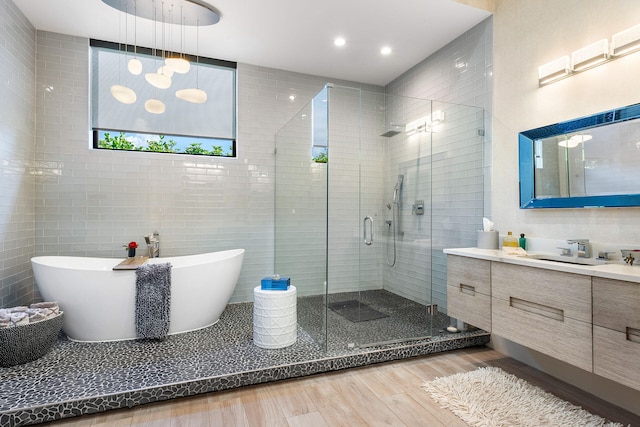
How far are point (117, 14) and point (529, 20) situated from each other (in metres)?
3.62

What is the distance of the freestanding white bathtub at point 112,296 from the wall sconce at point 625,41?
3311 mm

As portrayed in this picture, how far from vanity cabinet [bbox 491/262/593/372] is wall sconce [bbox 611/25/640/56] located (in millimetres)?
1429

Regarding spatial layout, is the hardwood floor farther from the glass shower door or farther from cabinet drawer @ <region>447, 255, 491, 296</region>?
cabinet drawer @ <region>447, 255, 491, 296</region>

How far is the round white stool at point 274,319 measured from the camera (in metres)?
2.62

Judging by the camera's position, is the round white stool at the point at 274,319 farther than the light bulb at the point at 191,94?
No

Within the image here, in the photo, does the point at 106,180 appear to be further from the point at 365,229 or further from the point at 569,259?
the point at 569,259

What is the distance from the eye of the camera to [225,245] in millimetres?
→ 3922

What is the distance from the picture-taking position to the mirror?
2.01 metres

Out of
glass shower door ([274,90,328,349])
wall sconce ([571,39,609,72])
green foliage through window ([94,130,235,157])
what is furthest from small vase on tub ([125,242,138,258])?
wall sconce ([571,39,609,72])

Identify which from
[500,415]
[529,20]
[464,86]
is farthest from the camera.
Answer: [464,86]

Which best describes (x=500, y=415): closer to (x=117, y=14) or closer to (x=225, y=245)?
(x=225, y=245)

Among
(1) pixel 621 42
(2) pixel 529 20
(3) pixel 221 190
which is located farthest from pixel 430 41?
(3) pixel 221 190

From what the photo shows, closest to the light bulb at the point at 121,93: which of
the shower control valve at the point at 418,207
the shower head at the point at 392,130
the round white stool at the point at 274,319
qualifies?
the round white stool at the point at 274,319

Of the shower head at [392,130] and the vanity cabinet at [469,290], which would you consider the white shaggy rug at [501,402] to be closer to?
the vanity cabinet at [469,290]
